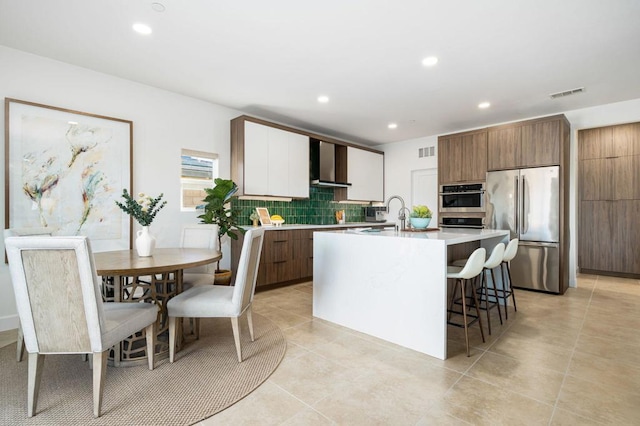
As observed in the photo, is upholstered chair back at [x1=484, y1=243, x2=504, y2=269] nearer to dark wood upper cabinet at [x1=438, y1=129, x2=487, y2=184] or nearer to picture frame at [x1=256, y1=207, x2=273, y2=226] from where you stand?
dark wood upper cabinet at [x1=438, y1=129, x2=487, y2=184]

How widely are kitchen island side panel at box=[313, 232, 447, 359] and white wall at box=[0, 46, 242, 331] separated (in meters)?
1.94

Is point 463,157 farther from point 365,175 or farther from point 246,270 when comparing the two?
point 246,270

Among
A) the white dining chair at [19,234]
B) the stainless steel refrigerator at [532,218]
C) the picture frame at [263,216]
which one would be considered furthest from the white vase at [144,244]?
the stainless steel refrigerator at [532,218]

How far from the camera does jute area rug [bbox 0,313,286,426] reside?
1601 millimetres

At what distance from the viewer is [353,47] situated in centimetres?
274

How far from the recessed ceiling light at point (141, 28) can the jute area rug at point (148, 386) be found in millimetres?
2561

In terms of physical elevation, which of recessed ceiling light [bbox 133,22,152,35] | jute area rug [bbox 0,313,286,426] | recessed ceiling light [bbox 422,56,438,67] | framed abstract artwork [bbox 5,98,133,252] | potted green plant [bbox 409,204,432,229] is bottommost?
jute area rug [bbox 0,313,286,426]

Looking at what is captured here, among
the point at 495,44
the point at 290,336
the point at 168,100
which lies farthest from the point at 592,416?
the point at 168,100

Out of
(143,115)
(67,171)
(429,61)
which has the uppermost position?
(429,61)

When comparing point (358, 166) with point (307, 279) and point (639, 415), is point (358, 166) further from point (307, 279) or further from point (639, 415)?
point (639, 415)

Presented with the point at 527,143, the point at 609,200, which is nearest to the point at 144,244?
the point at 527,143

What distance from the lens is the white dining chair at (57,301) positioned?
1.50 meters

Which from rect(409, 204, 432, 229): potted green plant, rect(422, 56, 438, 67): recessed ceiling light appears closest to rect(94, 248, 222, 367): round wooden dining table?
rect(409, 204, 432, 229): potted green plant

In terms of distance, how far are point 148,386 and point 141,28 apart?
2.63 meters
